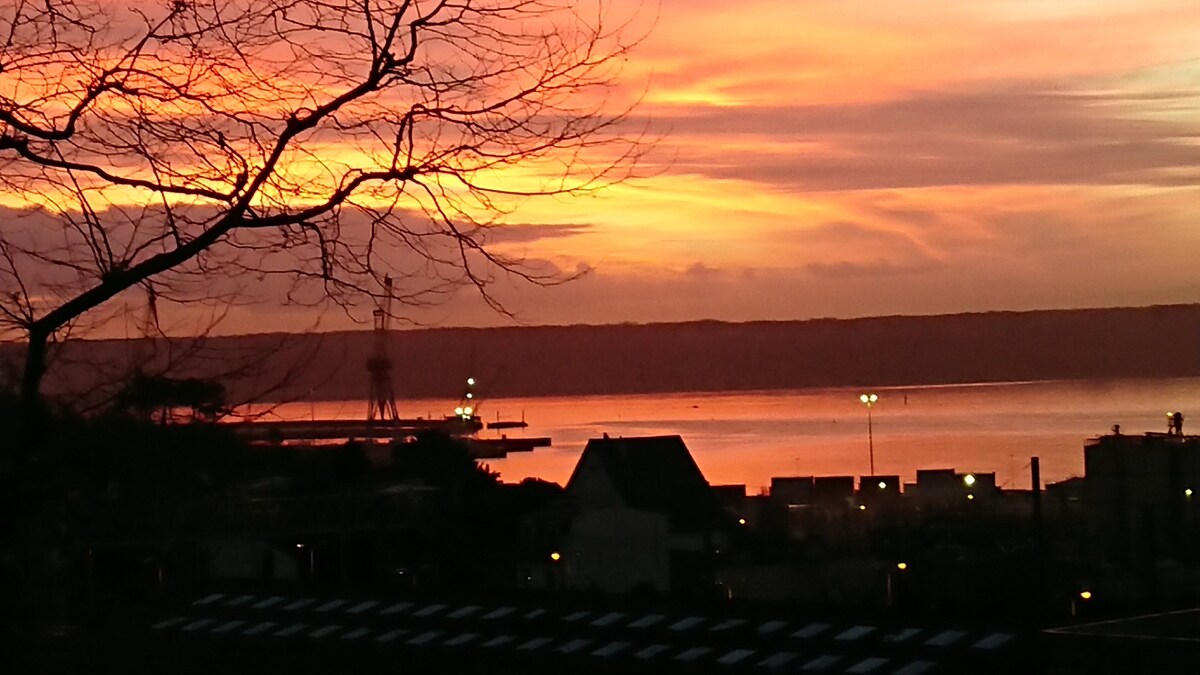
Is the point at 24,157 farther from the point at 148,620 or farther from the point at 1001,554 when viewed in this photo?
the point at 1001,554

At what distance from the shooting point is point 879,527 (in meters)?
20.7

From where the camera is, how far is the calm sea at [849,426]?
53.1 meters

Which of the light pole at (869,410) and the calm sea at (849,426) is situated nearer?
the light pole at (869,410)

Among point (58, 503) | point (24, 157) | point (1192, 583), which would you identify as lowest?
point (1192, 583)

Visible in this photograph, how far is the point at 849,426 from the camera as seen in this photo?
96.7m

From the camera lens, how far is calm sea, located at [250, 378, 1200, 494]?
53.1 metres

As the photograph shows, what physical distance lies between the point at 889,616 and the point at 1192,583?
626cm

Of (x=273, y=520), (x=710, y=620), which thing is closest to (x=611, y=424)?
(x=273, y=520)

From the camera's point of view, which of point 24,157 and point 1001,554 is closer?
point 24,157

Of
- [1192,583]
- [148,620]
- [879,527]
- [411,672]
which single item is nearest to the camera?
[411,672]

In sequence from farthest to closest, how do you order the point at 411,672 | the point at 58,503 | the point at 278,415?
the point at 411,672, the point at 278,415, the point at 58,503

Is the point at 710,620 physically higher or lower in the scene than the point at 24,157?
lower

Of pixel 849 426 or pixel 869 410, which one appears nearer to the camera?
pixel 869 410

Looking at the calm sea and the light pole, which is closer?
the light pole
